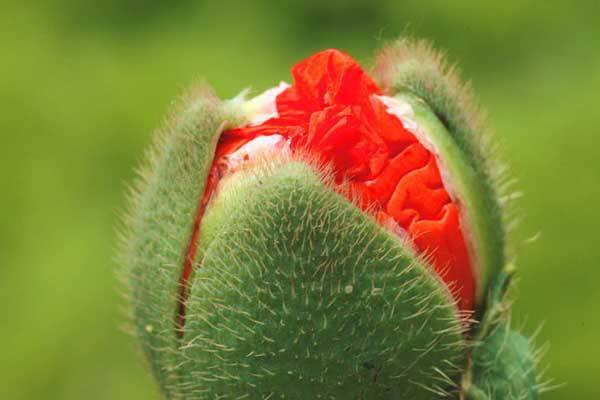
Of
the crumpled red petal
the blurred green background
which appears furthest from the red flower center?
the blurred green background

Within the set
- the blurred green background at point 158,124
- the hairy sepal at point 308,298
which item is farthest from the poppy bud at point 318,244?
the blurred green background at point 158,124

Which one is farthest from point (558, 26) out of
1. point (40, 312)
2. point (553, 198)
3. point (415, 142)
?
point (415, 142)

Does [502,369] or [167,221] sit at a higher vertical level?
[167,221]

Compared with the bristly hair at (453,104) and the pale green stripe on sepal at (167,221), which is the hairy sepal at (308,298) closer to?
the pale green stripe on sepal at (167,221)

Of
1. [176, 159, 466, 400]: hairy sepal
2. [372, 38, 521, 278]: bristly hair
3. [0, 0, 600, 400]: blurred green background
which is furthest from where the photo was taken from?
[0, 0, 600, 400]: blurred green background

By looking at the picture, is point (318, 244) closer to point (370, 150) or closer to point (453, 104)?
point (370, 150)

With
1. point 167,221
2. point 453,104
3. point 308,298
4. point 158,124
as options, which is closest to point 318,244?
point 308,298

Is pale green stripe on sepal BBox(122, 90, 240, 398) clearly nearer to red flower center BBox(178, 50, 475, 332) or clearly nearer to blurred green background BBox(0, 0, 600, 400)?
red flower center BBox(178, 50, 475, 332)

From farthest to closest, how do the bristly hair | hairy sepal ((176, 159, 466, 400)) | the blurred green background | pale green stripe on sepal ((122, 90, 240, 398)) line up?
the blurred green background < the bristly hair < pale green stripe on sepal ((122, 90, 240, 398)) < hairy sepal ((176, 159, 466, 400))
